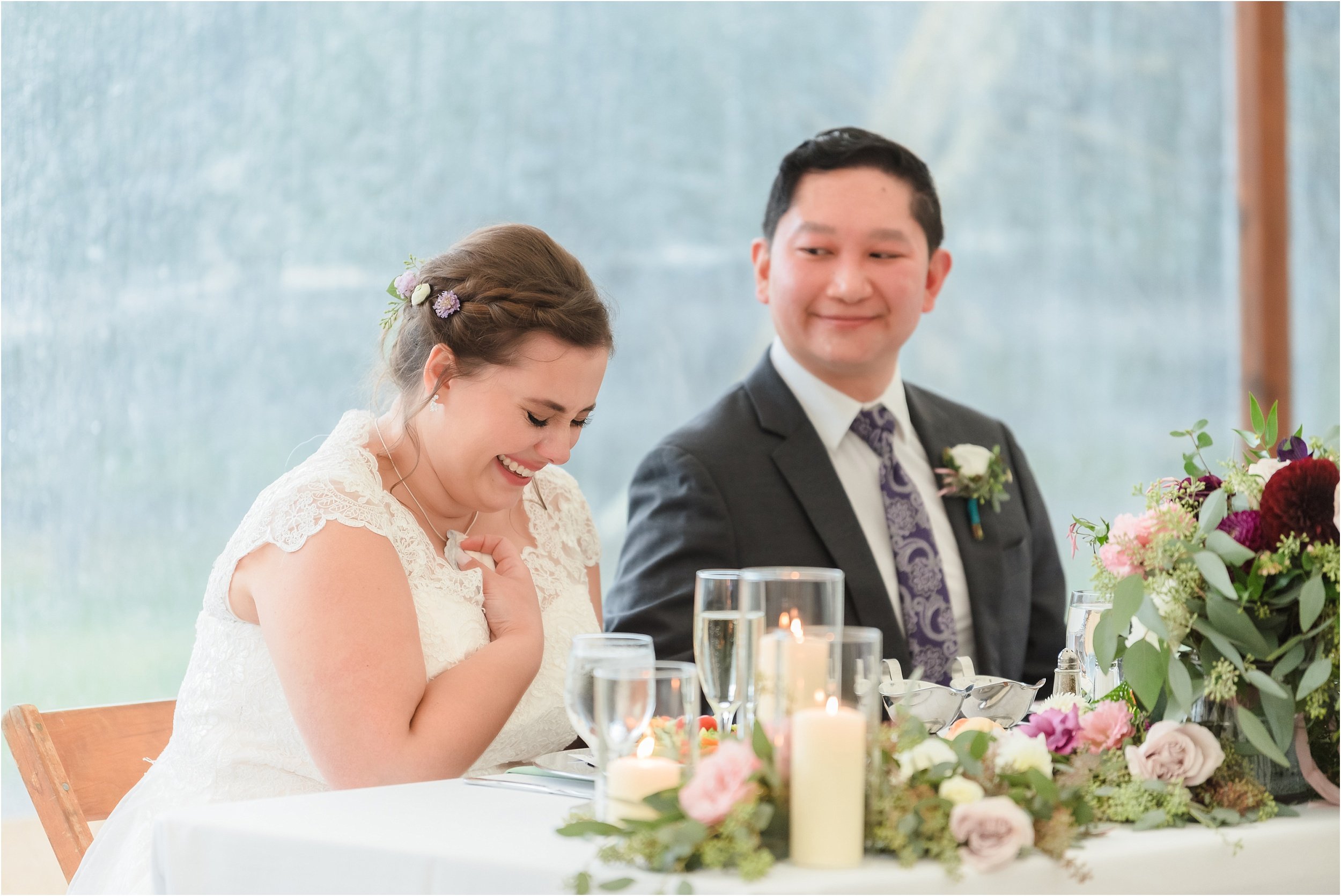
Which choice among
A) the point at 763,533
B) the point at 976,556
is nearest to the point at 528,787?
the point at 763,533

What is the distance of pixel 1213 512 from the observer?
1.24 meters

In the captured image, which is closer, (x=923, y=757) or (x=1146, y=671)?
(x=923, y=757)

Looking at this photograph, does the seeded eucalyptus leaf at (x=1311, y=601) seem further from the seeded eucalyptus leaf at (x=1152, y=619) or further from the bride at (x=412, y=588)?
the bride at (x=412, y=588)

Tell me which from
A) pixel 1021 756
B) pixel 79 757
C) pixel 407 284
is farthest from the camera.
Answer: pixel 407 284

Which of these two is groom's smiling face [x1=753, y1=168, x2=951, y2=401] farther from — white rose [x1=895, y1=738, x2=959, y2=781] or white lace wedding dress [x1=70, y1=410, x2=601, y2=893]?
white rose [x1=895, y1=738, x2=959, y2=781]

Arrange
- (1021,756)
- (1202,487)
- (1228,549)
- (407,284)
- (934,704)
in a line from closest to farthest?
(1021,756), (1228,549), (1202,487), (934,704), (407,284)

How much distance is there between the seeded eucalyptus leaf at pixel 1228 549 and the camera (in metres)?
1.20

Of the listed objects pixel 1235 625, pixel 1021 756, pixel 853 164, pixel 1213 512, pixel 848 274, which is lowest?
pixel 1021 756

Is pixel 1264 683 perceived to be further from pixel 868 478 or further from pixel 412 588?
pixel 868 478

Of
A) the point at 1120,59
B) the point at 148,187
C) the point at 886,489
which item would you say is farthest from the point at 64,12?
the point at 1120,59

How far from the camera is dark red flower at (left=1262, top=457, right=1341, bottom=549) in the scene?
1200 millimetres

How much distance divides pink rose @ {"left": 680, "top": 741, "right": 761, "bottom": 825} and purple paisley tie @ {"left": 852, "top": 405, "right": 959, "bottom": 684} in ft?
5.13

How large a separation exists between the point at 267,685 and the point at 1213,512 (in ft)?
4.26

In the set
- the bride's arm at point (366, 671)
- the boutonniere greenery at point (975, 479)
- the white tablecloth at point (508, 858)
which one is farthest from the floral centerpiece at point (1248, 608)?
the boutonniere greenery at point (975, 479)
